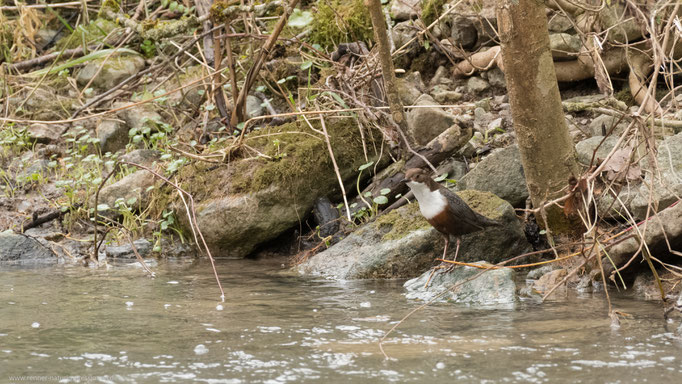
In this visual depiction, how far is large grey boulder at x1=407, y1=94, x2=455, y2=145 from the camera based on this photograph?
668cm

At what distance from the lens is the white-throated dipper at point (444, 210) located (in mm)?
4879

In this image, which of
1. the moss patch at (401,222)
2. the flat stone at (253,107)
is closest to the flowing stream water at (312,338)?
the moss patch at (401,222)

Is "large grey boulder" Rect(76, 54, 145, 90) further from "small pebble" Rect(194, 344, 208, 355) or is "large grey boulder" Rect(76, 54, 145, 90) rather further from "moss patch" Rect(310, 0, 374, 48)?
"small pebble" Rect(194, 344, 208, 355)

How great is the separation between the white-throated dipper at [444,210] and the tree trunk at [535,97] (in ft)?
1.73

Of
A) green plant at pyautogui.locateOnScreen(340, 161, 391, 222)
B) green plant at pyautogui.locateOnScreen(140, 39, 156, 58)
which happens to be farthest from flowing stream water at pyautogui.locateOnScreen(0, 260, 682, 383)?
green plant at pyautogui.locateOnScreen(140, 39, 156, 58)

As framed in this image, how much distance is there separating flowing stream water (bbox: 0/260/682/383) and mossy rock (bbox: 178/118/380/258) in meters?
1.24

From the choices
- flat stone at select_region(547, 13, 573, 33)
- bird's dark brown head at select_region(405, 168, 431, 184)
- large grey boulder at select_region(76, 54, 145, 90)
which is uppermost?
large grey boulder at select_region(76, 54, 145, 90)

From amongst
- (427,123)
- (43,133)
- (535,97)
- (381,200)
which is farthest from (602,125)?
(43,133)

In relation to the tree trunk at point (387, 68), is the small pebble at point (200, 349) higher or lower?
lower

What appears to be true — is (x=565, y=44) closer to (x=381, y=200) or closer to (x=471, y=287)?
(x=381, y=200)

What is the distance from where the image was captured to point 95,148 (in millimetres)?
8398

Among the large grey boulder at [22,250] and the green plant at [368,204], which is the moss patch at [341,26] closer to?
the green plant at [368,204]

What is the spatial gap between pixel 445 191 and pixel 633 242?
1.21 meters

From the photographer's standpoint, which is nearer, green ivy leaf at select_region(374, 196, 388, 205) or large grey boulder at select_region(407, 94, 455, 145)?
green ivy leaf at select_region(374, 196, 388, 205)
